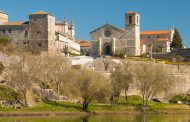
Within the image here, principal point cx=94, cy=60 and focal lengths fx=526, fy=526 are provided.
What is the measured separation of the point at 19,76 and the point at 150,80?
914 inches

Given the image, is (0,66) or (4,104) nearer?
(4,104)

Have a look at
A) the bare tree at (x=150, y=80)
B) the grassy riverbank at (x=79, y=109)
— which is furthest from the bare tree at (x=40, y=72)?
the bare tree at (x=150, y=80)

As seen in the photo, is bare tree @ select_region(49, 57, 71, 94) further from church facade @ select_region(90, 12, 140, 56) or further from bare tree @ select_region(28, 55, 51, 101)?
church facade @ select_region(90, 12, 140, 56)

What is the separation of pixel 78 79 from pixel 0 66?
39.2ft

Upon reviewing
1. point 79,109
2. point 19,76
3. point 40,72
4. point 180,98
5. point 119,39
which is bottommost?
point 79,109

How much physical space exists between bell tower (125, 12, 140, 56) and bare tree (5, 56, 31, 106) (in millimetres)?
56453

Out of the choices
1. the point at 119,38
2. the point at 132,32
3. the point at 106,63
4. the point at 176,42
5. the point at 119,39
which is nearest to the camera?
the point at 106,63

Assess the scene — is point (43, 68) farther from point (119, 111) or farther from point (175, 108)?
point (175, 108)

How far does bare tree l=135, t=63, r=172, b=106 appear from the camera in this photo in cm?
8650

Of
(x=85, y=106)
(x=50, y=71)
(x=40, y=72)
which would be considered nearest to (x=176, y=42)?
(x=50, y=71)

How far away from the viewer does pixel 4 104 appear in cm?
7106

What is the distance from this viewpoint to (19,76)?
74.0m

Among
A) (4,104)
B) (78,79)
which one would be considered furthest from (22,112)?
(78,79)

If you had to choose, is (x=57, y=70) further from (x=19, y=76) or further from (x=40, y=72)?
(x=19, y=76)
